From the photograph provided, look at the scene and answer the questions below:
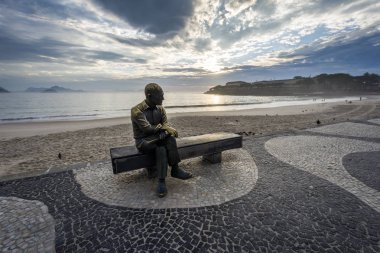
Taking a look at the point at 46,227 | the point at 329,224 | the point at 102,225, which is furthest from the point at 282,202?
the point at 46,227

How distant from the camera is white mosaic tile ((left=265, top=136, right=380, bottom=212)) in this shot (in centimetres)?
375

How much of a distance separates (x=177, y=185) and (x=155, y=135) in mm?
1184

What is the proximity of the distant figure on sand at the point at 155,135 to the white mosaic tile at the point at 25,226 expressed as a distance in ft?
5.59

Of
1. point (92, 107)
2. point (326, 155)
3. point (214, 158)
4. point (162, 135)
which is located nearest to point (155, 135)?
point (162, 135)

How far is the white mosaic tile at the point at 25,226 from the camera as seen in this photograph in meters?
2.36

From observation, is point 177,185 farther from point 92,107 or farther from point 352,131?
point 92,107

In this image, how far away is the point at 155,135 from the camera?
3654 mm

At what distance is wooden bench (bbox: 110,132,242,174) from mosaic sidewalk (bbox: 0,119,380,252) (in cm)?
48

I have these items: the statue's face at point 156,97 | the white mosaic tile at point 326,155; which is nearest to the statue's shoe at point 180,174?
the statue's face at point 156,97

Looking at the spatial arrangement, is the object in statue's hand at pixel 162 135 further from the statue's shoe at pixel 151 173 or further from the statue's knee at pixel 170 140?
the statue's shoe at pixel 151 173

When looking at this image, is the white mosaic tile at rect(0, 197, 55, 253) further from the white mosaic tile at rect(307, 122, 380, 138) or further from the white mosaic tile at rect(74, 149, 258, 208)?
the white mosaic tile at rect(307, 122, 380, 138)

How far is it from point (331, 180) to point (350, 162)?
5.19 ft

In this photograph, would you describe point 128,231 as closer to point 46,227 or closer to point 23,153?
point 46,227

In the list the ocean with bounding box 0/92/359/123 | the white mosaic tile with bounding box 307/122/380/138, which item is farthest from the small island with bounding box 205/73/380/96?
the white mosaic tile with bounding box 307/122/380/138
